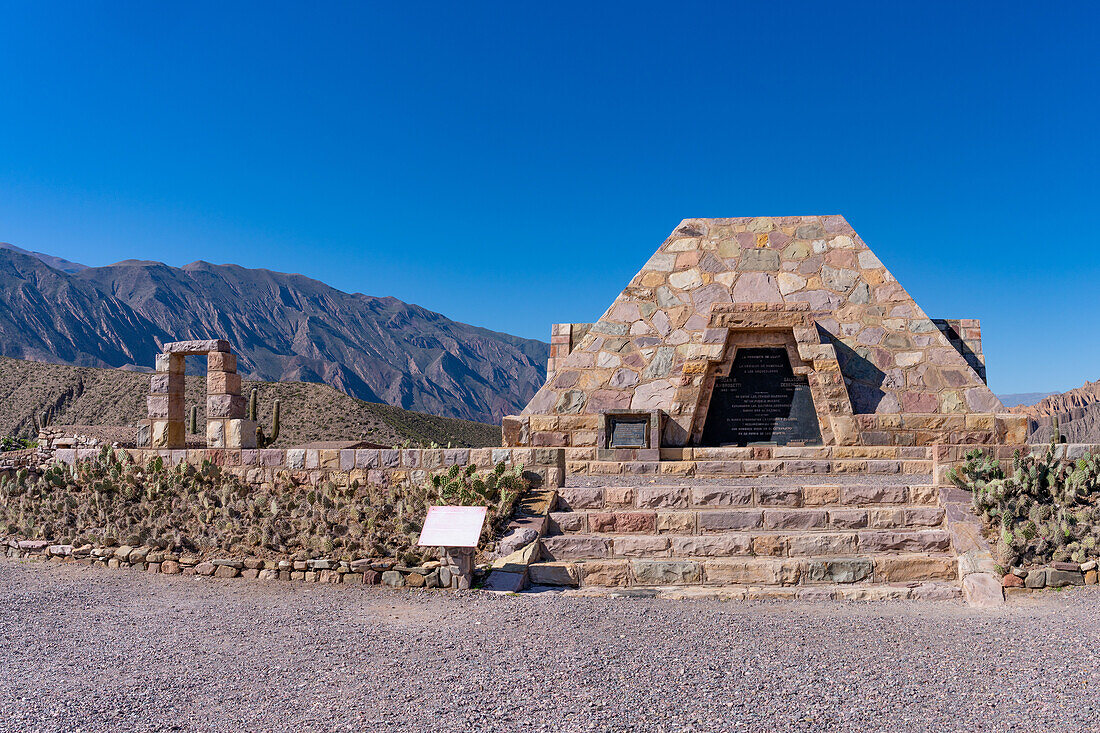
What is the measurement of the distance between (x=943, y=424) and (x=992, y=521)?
420 centimetres

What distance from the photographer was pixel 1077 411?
38.1 metres

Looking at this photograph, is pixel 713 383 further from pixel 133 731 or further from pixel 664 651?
pixel 133 731

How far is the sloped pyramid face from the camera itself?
11.5 meters

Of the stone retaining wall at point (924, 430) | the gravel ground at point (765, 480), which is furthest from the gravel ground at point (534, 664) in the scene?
the stone retaining wall at point (924, 430)

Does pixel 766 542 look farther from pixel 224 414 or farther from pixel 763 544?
pixel 224 414

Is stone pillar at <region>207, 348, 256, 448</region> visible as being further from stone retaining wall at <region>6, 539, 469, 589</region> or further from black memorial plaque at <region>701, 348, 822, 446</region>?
black memorial plaque at <region>701, 348, 822, 446</region>

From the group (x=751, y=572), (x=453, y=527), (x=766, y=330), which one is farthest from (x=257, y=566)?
(x=766, y=330)

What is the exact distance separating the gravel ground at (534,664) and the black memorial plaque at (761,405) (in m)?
5.59

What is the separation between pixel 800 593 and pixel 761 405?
582cm

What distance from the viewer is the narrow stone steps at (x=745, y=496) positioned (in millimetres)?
7910

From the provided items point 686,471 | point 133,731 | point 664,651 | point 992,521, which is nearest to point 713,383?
point 686,471

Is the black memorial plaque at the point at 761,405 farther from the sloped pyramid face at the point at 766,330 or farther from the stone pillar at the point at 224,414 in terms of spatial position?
the stone pillar at the point at 224,414

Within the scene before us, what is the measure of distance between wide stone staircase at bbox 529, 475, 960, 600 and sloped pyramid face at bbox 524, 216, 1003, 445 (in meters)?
3.46

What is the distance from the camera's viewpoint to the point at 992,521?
7.16 metres
